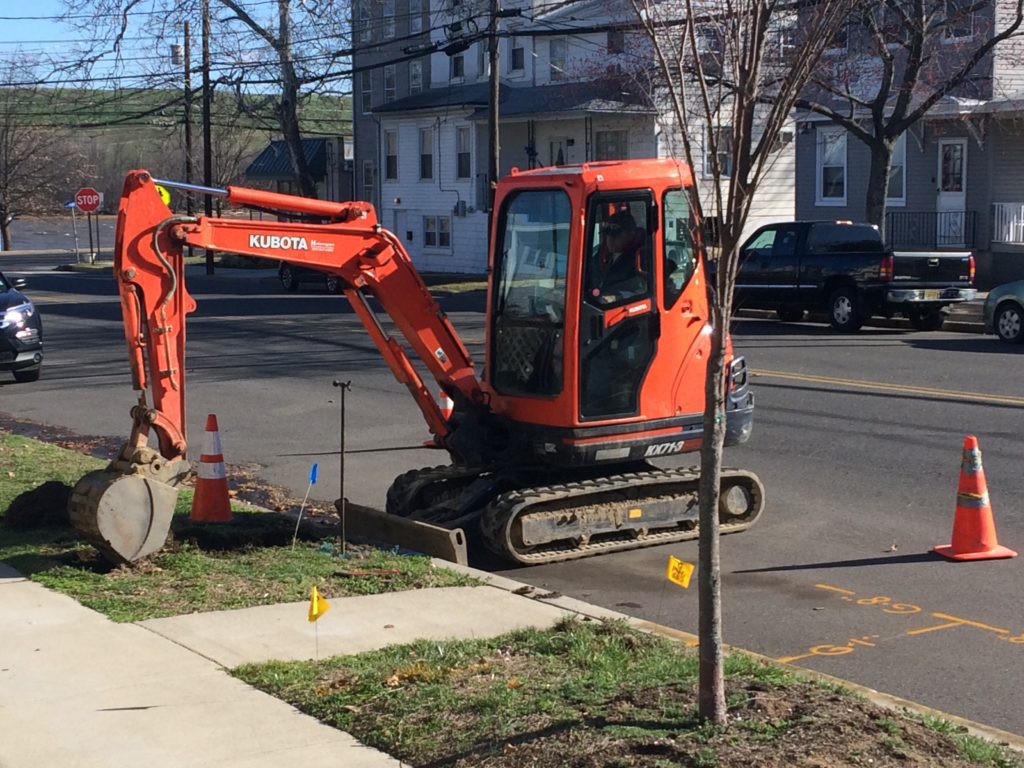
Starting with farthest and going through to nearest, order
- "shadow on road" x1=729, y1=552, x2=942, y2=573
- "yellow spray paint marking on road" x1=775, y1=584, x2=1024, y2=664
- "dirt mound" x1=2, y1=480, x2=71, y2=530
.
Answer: "dirt mound" x1=2, y1=480, x2=71, y2=530 → "shadow on road" x1=729, y1=552, x2=942, y2=573 → "yellow spray paint marking on road" x1=775, y1=584, x2=1024, y2=664

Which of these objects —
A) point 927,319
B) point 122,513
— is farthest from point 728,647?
point 927,319

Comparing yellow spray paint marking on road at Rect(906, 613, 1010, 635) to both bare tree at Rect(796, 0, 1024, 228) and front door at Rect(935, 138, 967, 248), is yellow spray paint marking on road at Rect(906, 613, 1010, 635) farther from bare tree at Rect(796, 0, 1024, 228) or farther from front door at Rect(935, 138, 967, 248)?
front door at Rect(935, 138, 967, 248)

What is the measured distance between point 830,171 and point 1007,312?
1646 centimetres

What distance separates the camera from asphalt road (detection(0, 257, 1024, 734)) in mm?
7438

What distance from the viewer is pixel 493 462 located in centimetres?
988

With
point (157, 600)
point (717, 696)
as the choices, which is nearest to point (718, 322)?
point (717, 696)

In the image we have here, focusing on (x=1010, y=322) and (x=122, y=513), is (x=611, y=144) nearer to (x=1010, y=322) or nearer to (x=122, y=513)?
(x=1010, y=322)

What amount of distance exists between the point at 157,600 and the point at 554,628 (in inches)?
95.7

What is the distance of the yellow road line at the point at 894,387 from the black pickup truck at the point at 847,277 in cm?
554

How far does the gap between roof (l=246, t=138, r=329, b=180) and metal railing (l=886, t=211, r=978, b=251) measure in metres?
30.7

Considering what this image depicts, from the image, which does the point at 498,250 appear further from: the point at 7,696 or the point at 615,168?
the point at 7,696

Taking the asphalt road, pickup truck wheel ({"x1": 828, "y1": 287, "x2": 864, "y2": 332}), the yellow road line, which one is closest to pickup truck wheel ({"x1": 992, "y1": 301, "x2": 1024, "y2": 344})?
the asphalt road

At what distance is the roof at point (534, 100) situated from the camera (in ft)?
118

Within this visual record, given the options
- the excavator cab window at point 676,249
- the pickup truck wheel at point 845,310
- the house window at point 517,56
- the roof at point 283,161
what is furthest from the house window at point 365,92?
the excavator cab window at point 676,249
